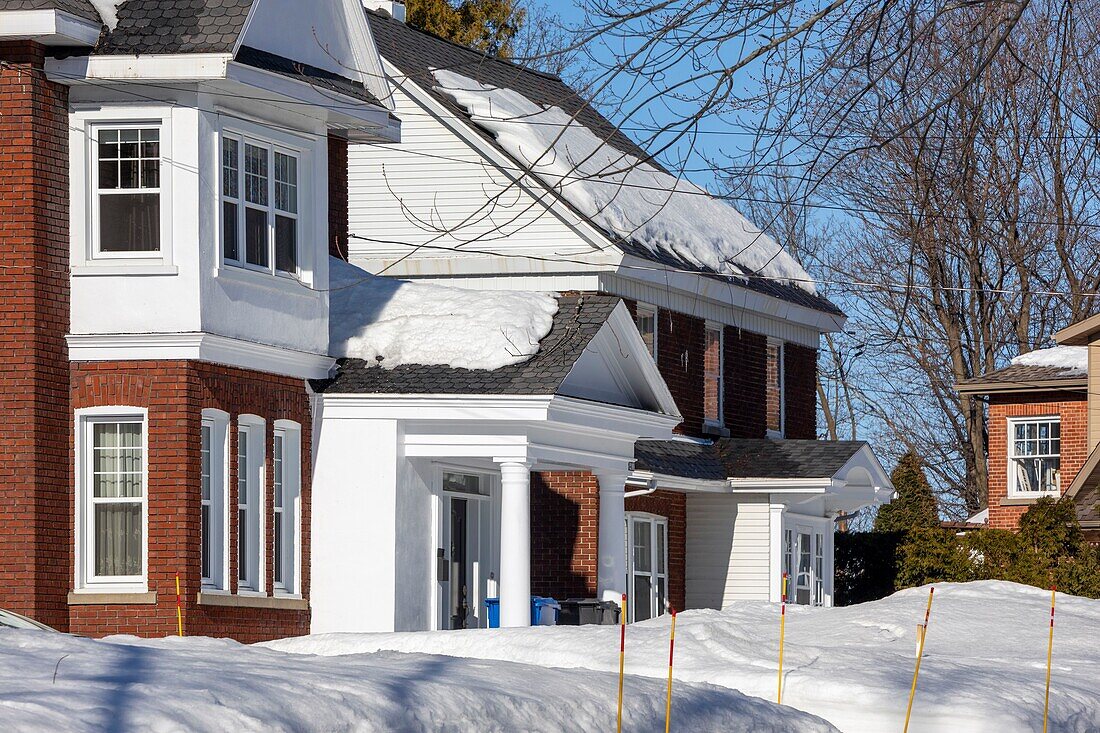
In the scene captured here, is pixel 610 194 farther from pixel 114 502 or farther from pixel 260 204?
pixel 114 502

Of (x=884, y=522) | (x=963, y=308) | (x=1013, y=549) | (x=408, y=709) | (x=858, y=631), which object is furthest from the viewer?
(x=963, y=308)

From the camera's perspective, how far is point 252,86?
1786 centimetres

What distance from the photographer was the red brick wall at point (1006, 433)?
36594mm

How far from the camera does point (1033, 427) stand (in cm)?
3772

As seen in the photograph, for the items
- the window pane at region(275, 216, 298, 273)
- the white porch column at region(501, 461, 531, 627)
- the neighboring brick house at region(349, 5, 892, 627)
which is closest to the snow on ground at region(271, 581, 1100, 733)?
the white porch column at region(501, 461, 531, 627)

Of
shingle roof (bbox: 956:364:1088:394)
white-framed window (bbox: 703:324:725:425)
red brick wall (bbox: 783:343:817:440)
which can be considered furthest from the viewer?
shingle roof (bbox: 956:364:1088:394)

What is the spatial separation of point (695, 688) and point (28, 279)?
979 centimetres

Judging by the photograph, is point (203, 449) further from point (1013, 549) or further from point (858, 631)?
point (1013, 549)

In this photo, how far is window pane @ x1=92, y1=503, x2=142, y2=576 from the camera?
17.6m

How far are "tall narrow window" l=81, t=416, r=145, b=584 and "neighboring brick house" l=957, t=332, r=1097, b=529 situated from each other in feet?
76.0

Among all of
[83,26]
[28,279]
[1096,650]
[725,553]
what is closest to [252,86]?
[83,26]

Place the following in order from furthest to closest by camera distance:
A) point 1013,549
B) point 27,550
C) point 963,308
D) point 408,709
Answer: point 963,308 < point 1013,549 < point 27,550 < point 408,709

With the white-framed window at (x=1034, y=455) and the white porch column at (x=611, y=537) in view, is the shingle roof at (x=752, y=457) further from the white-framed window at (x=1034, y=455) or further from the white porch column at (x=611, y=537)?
the white-framed window at (x=1034, y=455)

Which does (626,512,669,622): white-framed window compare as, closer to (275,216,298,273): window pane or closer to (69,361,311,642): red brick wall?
(275,216,298,273): window pane
